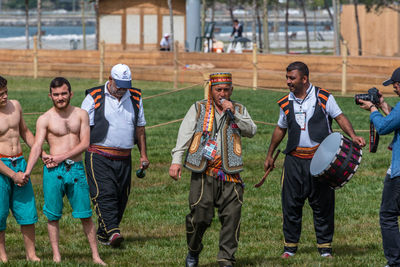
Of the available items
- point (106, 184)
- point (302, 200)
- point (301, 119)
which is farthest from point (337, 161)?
point (106, 184)

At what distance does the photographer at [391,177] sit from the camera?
671 centimetres

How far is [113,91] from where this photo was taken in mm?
8016

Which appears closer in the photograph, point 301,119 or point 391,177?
point 391,177

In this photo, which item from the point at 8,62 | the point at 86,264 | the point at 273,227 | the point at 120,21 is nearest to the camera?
the point at 86,264

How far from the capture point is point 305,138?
297 inches

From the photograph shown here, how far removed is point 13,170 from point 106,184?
1.27 m

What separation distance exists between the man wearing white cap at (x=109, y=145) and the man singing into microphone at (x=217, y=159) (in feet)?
3.91

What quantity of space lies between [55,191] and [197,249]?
1.35 m

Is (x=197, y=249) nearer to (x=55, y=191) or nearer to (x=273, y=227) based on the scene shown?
(x=55, y=191)

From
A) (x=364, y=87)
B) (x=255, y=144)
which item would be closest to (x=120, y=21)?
(x=364, y=87)

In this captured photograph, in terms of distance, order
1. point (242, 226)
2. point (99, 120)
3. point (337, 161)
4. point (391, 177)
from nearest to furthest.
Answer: point (391, 177), point (337, 161), point (99, 120), point (242, 226)

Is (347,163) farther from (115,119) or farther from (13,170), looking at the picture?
(13,170)

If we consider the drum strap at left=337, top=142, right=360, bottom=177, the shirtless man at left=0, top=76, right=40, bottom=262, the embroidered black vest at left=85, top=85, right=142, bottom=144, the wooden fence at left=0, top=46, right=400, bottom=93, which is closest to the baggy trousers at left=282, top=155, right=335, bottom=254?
the drum strap at left=337, top=142, right=360, bottom=177

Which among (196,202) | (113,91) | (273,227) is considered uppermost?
(113,91)
